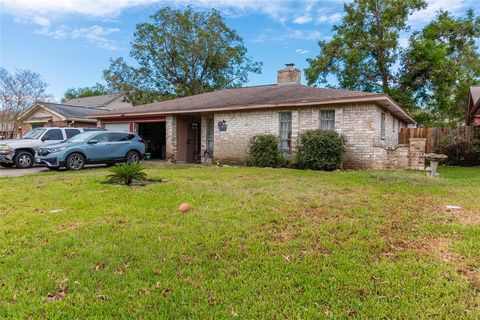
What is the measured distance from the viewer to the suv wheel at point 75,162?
38.2ft

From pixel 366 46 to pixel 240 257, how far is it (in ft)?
72.9

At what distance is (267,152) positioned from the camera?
13.1 meters

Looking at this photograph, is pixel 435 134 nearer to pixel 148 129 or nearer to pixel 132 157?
pixel 132 157

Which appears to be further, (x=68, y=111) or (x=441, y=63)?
(x=68, y=111)

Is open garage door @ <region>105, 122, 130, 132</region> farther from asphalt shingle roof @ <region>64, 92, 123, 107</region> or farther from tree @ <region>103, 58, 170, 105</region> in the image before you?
asphalt shingle roof @ <region>64, 92, 123, 107</region>

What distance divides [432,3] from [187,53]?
2012cm

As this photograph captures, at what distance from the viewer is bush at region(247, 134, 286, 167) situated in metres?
13.0

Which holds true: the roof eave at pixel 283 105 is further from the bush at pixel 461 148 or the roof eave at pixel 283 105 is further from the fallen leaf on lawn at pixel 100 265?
the fallen leaf on lawn at pixel 100 265

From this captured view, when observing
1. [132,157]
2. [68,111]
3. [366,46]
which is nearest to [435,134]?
[366,46]

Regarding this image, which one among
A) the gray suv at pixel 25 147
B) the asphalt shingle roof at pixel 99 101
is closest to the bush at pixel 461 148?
the gray suv at pixel 25 147

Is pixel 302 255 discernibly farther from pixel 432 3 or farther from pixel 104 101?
pixel 104 101

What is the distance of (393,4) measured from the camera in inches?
856

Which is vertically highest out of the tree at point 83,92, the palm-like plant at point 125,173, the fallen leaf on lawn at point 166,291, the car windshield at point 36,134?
the tree at point 83,92

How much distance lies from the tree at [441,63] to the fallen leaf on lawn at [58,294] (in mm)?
22805
